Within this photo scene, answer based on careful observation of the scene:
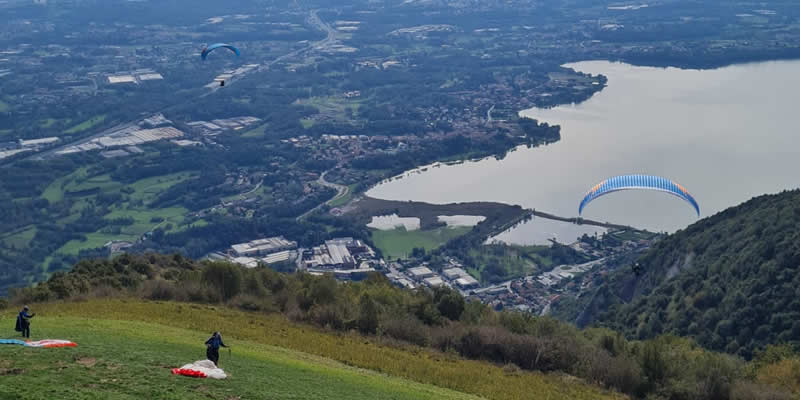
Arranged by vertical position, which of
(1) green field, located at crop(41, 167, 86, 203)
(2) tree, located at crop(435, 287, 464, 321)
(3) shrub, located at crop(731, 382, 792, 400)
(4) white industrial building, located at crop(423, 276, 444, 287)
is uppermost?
(3) shrub, located at crop(731, 382, 792, 400)

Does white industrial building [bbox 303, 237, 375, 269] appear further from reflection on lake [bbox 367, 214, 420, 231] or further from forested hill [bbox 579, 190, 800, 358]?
forested hill [bbox 579, 190, 800, 358]

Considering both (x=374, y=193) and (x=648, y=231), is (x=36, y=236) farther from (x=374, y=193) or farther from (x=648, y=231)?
(x=648, y=231)

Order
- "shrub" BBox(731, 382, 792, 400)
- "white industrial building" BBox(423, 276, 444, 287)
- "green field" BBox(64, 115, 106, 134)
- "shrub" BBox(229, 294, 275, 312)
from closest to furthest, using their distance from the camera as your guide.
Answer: "shrub" BBox(731, 382, 792, 400), "shrub" BBox(229, 294, 275, 312), "white industrial building" BBox(423, 276, 444, 287), "green field" BBox(64, 115, 106, 134)

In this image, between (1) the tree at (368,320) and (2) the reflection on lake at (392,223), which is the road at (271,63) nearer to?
(2) the reflection on lake at (392,223)

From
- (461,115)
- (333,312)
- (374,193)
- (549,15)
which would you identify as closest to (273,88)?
(461,115)

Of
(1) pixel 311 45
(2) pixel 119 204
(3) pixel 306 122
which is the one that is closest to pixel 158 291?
(2) pixel 119 204

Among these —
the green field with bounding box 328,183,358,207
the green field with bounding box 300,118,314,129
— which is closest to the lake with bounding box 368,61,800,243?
the green field with bounding box 328,183,358,207

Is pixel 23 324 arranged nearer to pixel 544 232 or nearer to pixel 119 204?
pixel 544 232

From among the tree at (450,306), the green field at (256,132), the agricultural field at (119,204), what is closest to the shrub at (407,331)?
the tree at (450,306)
